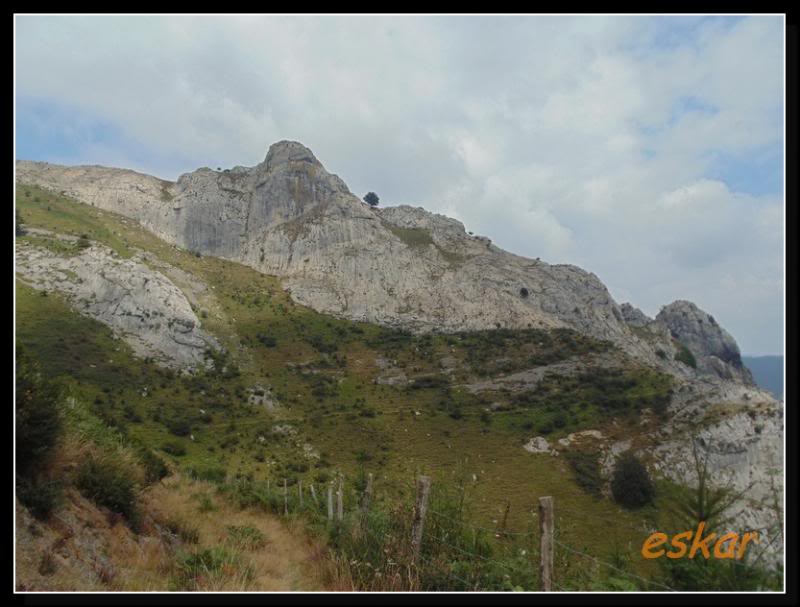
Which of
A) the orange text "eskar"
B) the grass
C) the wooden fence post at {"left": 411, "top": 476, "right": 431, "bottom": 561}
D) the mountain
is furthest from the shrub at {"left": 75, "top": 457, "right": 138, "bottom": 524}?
the grass

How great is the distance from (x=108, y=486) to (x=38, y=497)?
2102 millimetres

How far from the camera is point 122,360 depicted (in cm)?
5419

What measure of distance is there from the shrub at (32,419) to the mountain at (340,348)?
478cm

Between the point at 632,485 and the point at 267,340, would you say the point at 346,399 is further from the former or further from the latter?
the point at 632,485

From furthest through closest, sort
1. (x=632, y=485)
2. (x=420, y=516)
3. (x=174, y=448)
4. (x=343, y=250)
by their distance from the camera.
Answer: (x=343, y=250) → (x=174, y=448) → (x=632, y=485) → (x=420, y=516)

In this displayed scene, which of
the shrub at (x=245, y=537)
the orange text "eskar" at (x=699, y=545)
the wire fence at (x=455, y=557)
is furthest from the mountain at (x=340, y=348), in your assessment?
the shrub at (x=245, y=537)

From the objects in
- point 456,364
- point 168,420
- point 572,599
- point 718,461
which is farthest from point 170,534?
point 456,364

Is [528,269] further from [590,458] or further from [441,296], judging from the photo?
[590,458]

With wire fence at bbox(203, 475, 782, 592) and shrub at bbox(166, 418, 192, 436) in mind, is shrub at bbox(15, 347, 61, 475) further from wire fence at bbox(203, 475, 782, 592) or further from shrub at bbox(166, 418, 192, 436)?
shrub at bbox(166, 418, 192, 436)

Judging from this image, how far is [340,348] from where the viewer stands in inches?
2948

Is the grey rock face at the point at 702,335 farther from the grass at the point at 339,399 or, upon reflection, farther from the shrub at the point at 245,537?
the shrub at the point at 245,537

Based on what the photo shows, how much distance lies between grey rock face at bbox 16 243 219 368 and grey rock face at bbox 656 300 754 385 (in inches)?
4946

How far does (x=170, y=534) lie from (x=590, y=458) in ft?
144

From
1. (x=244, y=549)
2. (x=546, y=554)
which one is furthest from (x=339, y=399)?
(x=546, y=554)
